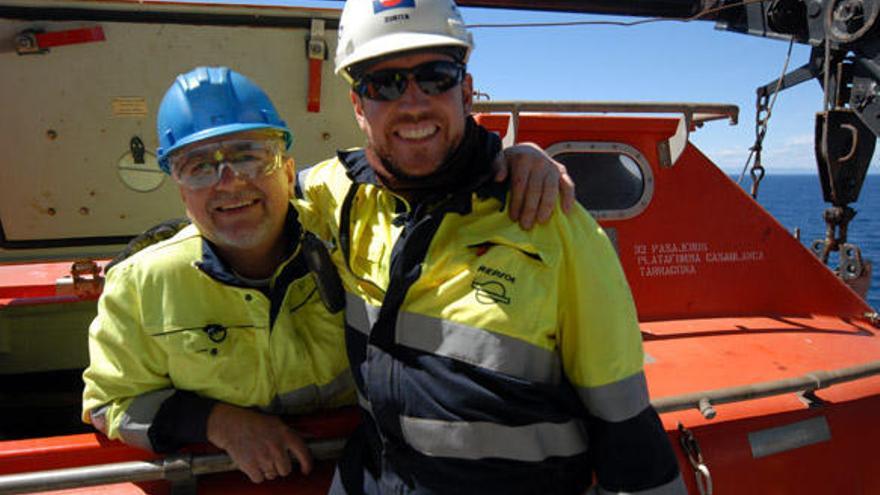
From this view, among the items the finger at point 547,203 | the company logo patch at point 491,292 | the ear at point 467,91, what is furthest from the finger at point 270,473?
the ear at point 467,91

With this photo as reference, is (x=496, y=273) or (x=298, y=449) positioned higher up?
(x=496, y=273)

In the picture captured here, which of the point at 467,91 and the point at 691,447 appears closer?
the point at 467,91

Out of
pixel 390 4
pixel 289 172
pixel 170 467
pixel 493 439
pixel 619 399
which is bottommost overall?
pixel 170 467

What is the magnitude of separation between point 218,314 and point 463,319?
0.80 meters

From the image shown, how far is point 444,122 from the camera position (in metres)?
1.70

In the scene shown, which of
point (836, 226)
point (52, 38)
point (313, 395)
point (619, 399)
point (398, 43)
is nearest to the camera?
point (619, 399)

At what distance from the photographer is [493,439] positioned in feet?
4.95

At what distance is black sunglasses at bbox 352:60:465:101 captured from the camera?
1.69 meters

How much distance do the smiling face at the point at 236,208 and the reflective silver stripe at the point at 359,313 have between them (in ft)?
1.13

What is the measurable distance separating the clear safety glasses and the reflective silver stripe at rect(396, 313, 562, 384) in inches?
28.3

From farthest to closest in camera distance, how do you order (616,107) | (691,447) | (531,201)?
(616,107) → (691,447) → (531,201)

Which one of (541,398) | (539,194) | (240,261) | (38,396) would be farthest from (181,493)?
(38,396)

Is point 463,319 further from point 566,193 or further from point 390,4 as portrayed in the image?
point 390,4

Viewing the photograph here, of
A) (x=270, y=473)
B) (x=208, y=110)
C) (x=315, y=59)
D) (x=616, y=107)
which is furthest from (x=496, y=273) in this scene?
(x=315, y=59)
